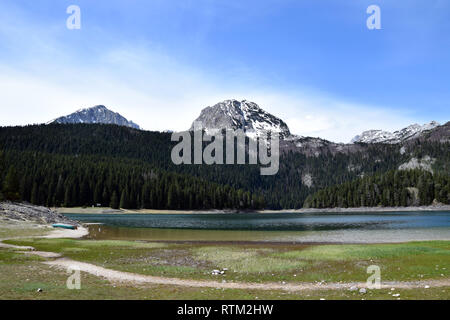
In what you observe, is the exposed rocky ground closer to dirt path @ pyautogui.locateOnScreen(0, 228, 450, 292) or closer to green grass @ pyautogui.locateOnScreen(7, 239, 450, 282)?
green grass @ pyautogui.locateOnScreen(7, 239, 450, 282)

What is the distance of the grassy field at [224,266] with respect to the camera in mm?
20422

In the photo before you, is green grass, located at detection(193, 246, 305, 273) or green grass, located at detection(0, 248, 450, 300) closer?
green grass, located at detection(0, 248, 450, 300)

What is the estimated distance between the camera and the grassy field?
20.4 meters

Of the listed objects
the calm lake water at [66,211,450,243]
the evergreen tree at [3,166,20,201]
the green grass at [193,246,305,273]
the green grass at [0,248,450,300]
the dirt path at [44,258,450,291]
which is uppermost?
the evergreen tree at [3,166,20,201]

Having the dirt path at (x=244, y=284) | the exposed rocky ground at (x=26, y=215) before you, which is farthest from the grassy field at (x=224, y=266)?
the exposed rocky ground at (x=26, y=215)

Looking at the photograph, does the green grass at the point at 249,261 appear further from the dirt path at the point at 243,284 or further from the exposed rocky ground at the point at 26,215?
the exposed rocky ground at the point at 26,215

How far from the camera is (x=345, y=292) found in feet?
69.7

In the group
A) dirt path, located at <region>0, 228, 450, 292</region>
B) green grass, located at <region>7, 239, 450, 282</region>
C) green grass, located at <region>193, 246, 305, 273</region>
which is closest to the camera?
dirt path, located at <region>0, 228, 450, 292</region>

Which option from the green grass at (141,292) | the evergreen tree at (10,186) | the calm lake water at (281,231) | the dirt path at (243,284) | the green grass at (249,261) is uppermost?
the evergreen tree at (10,186)

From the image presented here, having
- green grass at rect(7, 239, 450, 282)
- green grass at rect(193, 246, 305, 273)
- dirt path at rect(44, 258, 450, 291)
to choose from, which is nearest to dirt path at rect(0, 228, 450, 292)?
dirt path at rect(44, 258, 450, 291)

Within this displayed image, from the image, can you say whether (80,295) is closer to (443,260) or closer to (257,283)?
(257,283)

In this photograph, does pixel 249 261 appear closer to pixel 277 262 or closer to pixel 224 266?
pixel 277 262

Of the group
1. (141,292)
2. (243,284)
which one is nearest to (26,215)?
(141,292)
